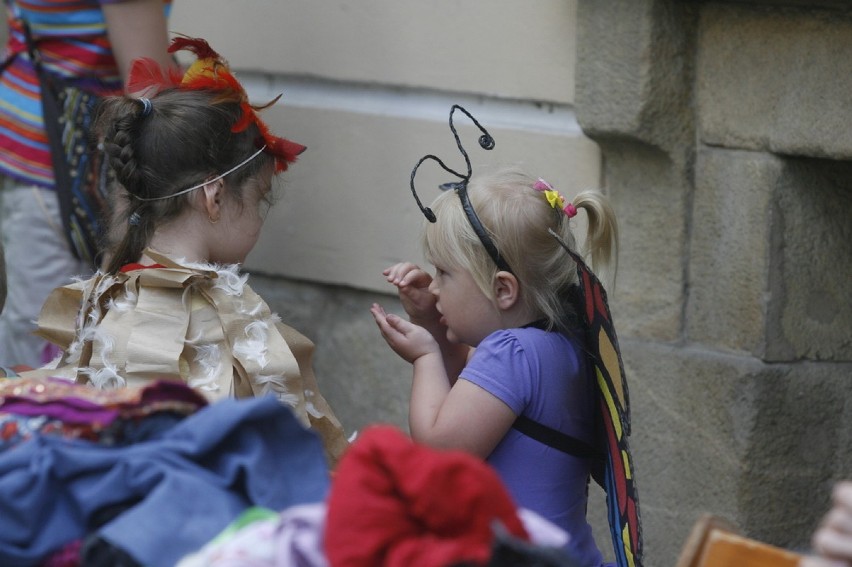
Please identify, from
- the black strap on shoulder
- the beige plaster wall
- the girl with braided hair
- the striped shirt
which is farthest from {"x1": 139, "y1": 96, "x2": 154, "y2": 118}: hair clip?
the beige plaster wall

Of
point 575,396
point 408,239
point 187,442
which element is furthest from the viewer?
point 408,239

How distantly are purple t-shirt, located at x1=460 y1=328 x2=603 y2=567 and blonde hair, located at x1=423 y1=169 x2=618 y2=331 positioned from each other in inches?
3.3

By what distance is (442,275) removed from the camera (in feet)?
9.16

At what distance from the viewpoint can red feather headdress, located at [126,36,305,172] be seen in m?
2.98

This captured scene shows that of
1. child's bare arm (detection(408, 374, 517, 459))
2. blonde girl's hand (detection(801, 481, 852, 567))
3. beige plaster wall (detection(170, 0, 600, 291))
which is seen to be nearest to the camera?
blonde girl's hand (detection(801, 481, 852, 567))

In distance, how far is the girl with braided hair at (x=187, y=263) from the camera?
267 centimetres

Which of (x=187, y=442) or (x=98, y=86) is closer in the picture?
(x=187, y=442)

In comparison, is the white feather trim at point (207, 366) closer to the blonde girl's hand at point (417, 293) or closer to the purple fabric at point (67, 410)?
the blonde girl's hand at point (417, 293)

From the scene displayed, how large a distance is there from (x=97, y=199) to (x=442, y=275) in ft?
4.02

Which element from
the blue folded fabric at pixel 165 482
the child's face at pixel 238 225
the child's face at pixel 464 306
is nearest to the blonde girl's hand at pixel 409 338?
the child's face at pixel 464 306

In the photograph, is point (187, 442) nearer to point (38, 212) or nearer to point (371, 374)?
point (38, 212)

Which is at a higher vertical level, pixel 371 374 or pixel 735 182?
pixel 735 182

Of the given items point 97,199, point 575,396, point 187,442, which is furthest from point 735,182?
point 187,442

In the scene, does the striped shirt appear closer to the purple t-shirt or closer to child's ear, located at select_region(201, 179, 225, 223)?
child's ear, located at select_region(201, 179, 225, 223)
